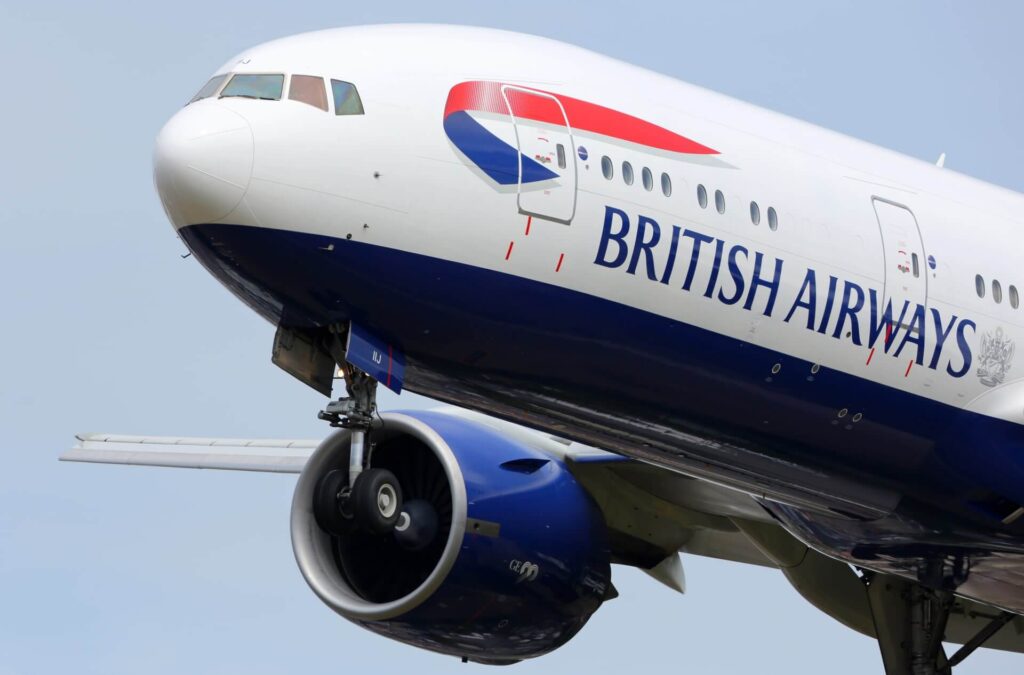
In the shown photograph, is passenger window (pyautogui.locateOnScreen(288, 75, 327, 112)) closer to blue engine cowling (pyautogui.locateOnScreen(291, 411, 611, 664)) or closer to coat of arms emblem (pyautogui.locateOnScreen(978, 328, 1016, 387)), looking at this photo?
blue engine cowling (pyautogui.locateOnScreen(291, 411, 611, 664))

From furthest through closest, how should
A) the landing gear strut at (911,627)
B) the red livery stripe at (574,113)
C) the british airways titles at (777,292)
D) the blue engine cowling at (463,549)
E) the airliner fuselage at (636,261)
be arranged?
the landing gear strut at (911,627), the blue engine cowling at (463,549), the british airways titles at (777,292), the red livery stripe at (574,113), the airliner fuselage at (636,261)

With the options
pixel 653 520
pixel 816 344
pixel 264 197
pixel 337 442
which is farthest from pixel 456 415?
pixel 264 197

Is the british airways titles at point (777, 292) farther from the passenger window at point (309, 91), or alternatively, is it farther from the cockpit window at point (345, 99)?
the passenger window at point (309, 91)

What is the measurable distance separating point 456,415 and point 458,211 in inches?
194

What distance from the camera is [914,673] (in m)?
19.8

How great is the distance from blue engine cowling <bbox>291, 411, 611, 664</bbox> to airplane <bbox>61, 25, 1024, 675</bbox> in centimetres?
3

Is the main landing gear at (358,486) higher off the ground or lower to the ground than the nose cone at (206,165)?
lower

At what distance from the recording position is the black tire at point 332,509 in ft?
46.3

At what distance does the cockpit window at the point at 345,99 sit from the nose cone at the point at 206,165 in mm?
677

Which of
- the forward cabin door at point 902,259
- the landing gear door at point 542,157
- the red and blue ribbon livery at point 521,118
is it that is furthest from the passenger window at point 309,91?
the forward cabin door at point 902,259

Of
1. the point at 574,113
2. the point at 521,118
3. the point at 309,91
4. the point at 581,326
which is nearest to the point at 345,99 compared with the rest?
the point at 309,91

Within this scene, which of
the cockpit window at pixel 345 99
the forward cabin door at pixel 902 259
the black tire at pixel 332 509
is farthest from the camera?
the forward cabin door at pixel 902 259

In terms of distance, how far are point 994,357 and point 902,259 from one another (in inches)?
49.3

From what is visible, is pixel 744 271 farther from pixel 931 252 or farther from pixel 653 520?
pixel 653 520
